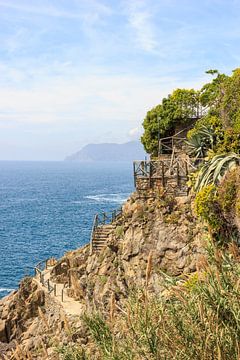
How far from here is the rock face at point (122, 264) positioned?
71.6 feet

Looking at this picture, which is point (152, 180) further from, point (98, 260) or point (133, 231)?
point (98, 260)

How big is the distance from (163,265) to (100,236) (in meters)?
8.11

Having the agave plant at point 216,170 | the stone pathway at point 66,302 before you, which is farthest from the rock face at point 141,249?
the agave plant at point 216,170

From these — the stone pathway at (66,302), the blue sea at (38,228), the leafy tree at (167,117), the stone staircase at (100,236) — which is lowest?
the blue sea at (38,228)

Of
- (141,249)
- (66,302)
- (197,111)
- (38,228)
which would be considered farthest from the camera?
(38,228)

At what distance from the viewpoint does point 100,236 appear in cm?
2925

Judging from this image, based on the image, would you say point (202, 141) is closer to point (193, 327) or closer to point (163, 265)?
point (163, 265)

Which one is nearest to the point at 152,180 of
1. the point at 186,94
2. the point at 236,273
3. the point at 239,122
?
the point at 239,122

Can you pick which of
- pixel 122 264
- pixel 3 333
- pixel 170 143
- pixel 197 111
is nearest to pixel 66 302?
pixel 122 264

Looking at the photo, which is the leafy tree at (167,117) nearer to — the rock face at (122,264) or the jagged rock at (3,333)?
the rock face at (122,264)

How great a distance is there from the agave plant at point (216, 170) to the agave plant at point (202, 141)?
3.84 m

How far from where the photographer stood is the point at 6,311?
3058cm

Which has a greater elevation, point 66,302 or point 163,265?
point 163,265

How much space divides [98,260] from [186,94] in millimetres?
16668
